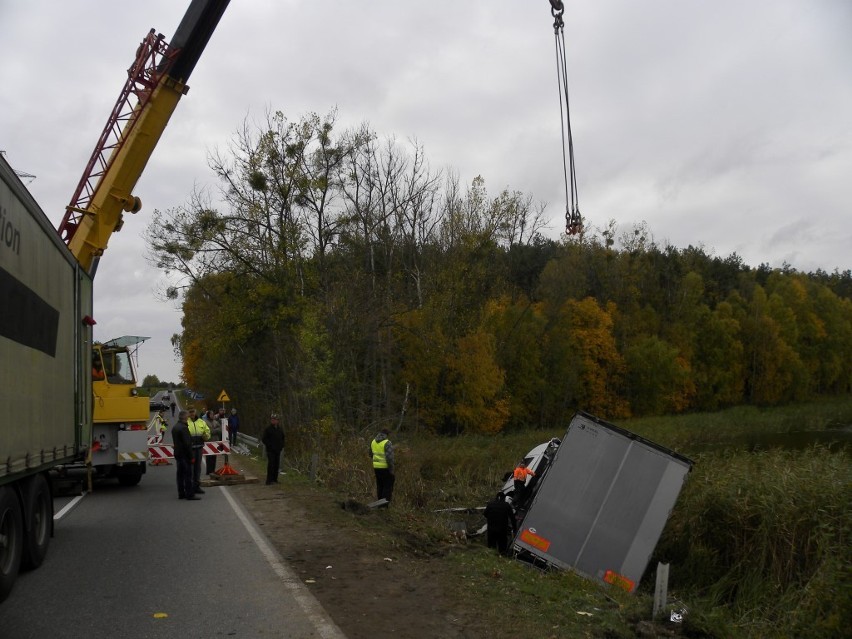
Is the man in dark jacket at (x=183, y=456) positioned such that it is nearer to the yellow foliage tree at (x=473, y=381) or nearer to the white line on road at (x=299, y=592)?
the white line on road at (x=299, y=592)

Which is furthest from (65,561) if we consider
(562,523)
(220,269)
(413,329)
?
(413,329)

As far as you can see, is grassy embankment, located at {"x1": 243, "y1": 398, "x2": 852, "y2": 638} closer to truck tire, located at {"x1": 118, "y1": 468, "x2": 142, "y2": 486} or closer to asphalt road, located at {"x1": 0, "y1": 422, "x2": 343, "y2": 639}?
asphalt road, located at {"x1": 0, "y1": 422, "x2": 343, "y2": 639}

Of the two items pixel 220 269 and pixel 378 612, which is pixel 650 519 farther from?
pixel 220 269

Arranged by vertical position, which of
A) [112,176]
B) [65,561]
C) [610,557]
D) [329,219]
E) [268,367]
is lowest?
[610,557]

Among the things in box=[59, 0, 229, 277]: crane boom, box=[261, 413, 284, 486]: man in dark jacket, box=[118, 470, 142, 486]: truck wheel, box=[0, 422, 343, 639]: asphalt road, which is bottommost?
box=[0, 422, 343, 639]: asphalt road

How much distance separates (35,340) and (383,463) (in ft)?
27.2

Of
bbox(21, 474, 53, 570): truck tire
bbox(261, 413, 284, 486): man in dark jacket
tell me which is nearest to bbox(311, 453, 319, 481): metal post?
bbox(261, 413, 284, 486): man in dark jacket

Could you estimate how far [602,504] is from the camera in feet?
40.2

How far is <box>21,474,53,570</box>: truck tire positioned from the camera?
26.5ft

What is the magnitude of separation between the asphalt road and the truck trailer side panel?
3.96ft

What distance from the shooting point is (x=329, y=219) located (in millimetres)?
34969

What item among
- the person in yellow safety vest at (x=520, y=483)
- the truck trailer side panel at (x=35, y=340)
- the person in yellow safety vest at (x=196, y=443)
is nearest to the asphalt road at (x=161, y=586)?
the truck trailer side panel at (x=35, y=340)

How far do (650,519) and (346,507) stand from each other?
539cm

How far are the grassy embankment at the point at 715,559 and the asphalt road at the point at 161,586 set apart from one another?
1963mm
